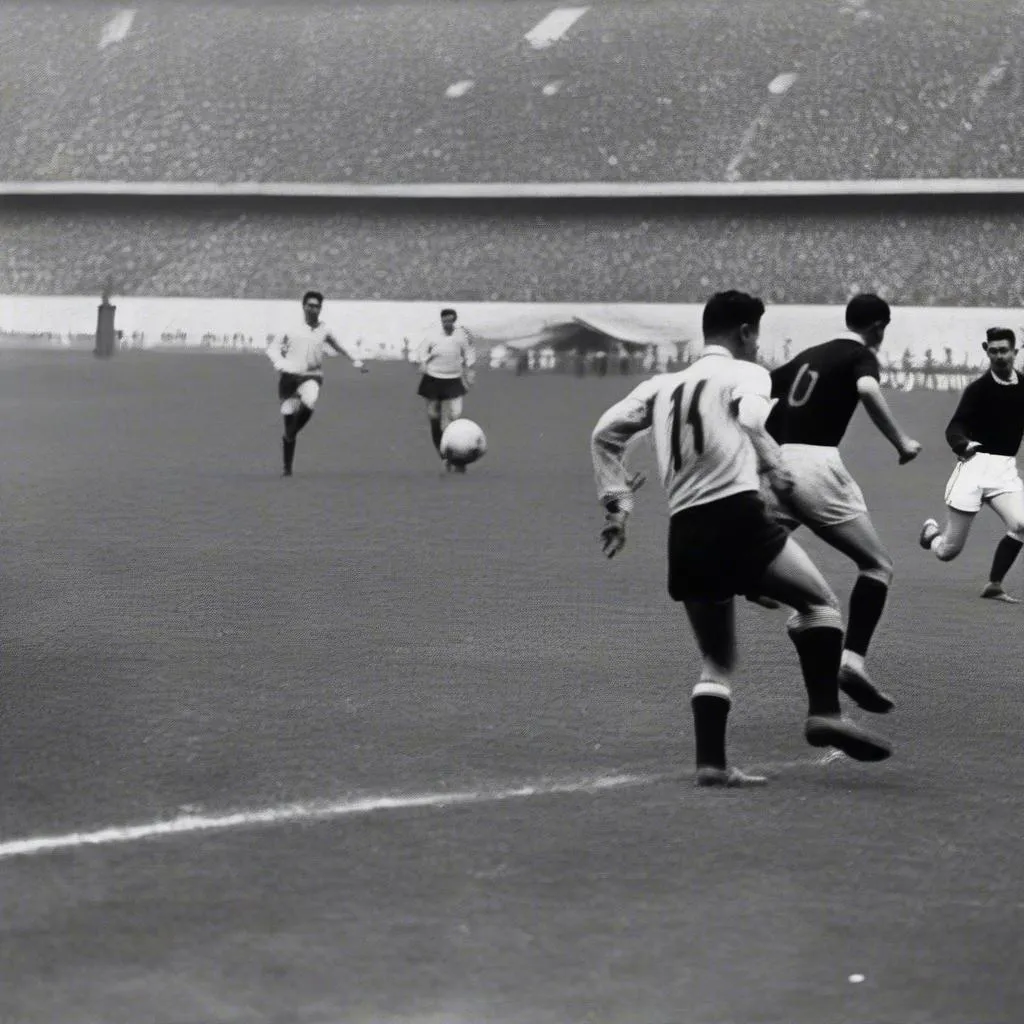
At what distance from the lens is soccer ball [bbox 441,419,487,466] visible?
20.9m

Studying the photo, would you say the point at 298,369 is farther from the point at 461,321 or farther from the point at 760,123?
the point at 760,123

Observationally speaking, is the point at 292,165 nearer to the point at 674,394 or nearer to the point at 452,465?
the point at 452,465

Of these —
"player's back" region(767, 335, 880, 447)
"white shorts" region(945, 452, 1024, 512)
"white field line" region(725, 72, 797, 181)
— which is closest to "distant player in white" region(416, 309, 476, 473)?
"white shorts" region(945, 452, 1024, 512)

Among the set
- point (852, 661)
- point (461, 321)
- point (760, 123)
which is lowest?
point (852, 661)

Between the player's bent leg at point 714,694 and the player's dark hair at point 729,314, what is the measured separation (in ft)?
3.01

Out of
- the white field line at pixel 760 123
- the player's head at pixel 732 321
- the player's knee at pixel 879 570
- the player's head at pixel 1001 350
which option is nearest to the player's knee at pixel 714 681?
the player's head at pixel 732 321

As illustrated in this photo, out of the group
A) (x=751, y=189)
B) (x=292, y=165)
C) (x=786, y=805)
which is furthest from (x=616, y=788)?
(x=292, y=165)

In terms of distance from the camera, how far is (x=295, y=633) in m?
10.3

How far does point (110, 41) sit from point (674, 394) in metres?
56.4

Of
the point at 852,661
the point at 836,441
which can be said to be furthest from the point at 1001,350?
the point at 852,661

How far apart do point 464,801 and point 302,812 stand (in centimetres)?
53

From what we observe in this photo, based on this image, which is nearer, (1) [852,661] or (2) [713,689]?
(2) [713,689]

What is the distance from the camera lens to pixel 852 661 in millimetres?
8312

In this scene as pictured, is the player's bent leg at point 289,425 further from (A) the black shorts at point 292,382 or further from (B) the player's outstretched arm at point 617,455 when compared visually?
(B) the player's outstretched arm at point 617,455
